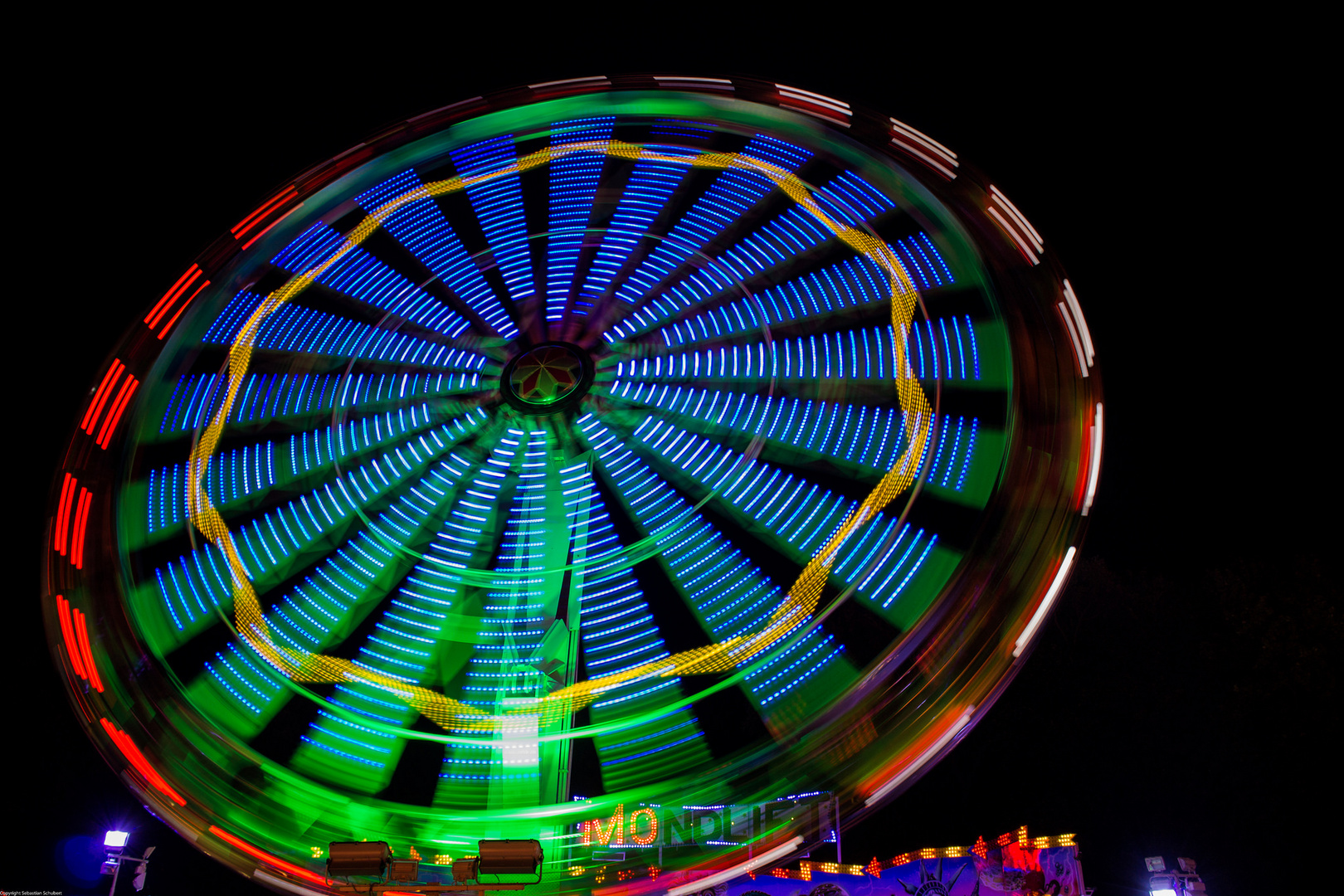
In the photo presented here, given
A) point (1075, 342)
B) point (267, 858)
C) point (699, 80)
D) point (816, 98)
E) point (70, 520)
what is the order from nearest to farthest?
1. point (267, 858)
2. point (1075, 342)
3. point (70, 520)
4. point (816, 98)
5. point (699, 80)

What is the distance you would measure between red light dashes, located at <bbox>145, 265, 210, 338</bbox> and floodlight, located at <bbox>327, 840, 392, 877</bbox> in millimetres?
3464

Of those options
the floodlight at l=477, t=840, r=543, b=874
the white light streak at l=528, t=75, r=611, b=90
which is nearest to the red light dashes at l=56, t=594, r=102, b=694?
the floodlight at l=477, t=840, r=543, b=874

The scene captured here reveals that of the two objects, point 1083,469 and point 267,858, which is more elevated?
point 1083,469

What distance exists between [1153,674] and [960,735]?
26.5 ft

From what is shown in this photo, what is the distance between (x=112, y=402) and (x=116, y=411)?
0.06 metres

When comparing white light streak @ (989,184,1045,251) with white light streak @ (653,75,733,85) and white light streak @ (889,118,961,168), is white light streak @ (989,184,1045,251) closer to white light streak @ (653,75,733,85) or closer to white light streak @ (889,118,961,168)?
white light streak @ (889,118,961,168)

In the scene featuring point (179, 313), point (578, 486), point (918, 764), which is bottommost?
point (918, 764)

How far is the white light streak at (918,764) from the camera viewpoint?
353 centimetres

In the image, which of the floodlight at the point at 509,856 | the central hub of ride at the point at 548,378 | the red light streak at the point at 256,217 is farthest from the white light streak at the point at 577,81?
the floodlight at the point at 509,856

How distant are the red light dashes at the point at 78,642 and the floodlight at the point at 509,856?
231 cm

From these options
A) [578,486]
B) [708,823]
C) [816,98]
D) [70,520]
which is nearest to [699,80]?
[816,98]

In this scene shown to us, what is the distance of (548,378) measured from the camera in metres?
5.23

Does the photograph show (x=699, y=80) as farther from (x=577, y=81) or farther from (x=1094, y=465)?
(x=1094, y=465)

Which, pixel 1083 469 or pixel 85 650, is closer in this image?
pixel 1083 469
